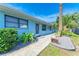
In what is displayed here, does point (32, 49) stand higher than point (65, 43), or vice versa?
point (65, 43)

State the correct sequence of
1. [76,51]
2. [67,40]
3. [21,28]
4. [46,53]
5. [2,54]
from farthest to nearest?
[21,28] < [67,40] < [76,51] < [46,53] < [2,54]

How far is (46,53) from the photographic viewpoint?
7352mm

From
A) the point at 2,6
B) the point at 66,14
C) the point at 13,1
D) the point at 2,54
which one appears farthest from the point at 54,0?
the point at 2,54

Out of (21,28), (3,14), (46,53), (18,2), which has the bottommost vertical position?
(46,53)

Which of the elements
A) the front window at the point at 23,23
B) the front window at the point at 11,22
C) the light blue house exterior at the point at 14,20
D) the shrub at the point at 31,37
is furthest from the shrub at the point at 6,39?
the front window at the point at 23,23

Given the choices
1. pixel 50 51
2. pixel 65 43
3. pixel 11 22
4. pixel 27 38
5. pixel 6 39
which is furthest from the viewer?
pixel 11 22

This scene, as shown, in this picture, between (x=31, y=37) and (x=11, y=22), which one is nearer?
(x=31, y=37)

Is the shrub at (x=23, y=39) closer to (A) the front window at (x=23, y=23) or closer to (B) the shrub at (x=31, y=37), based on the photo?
(B) the shrub at (x=31, y=37)

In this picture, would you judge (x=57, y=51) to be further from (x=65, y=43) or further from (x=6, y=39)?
(x=6, y=39)

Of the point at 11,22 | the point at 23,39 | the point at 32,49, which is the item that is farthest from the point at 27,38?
the point at 11,22

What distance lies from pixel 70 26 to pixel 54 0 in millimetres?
1724

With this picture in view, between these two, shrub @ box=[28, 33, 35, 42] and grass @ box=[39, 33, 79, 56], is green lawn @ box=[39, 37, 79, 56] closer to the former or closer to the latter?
grass @ box=[39, 33, 79, 56]

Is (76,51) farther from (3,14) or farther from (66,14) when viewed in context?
(3,14)

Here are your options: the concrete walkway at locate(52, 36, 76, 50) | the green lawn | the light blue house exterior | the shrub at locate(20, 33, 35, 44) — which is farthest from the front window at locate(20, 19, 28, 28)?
the concrete walkway at locate(52, 36, 76, 50)
